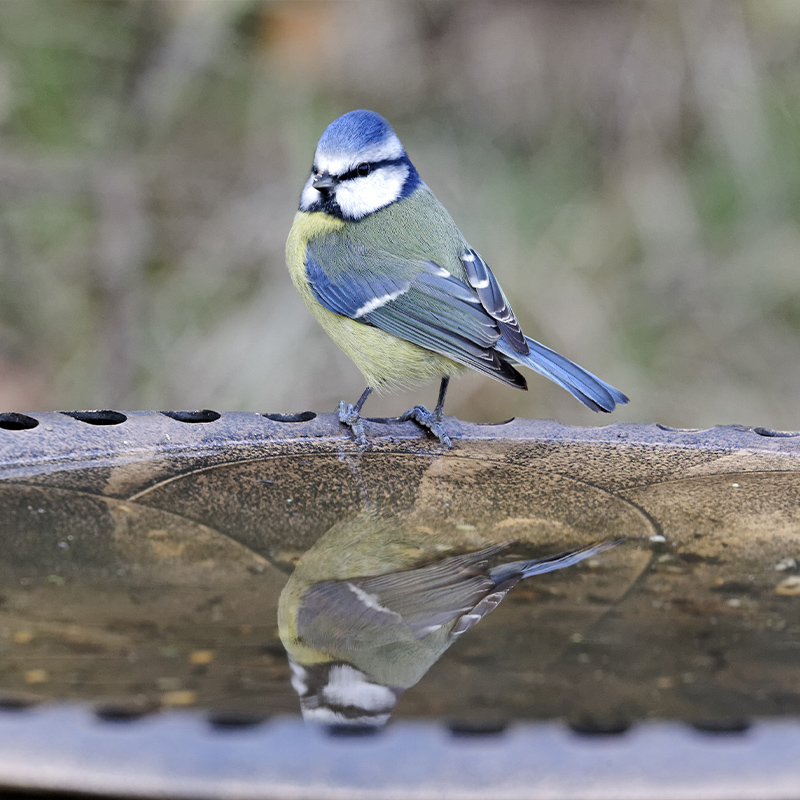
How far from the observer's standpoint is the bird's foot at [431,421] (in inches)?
97.3

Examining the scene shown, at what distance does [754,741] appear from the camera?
3.40ft

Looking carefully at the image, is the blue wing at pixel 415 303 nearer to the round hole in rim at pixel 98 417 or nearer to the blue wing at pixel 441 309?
the blue wing at pixel 441 309

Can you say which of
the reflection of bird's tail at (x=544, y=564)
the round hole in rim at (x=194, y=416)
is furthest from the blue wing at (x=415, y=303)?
the reflection of bird's tail at (x=544, y=564)

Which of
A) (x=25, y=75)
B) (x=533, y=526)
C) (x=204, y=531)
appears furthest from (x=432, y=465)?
(x=25, y=75)

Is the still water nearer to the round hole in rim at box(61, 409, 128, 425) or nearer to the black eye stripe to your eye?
the round hole in rim at box(61, 409, 128, 425)

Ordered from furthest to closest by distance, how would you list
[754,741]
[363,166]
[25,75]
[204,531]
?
[25,75] → [363,166] → [204,531] → [754,741]

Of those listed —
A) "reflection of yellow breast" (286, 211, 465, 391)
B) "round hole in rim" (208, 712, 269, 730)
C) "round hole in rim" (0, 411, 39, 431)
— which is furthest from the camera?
"reflection of yellow breast" (286, 211, 465, 391)

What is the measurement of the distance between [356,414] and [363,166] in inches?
36.0

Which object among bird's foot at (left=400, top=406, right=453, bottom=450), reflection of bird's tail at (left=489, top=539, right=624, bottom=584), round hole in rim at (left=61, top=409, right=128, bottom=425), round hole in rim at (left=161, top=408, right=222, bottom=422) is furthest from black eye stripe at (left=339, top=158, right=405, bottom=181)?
reflection of bird's tail at (left=489, top=539, right=624, bottom=584)

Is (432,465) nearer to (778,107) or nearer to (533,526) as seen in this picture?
(533,526)

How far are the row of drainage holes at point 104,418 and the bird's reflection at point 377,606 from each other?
57 cm

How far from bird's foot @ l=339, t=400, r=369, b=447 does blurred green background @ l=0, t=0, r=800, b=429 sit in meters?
2.57

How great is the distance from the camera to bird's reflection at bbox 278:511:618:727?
3.97ft

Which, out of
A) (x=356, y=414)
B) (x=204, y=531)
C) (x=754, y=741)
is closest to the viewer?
(x=754, y=741)
